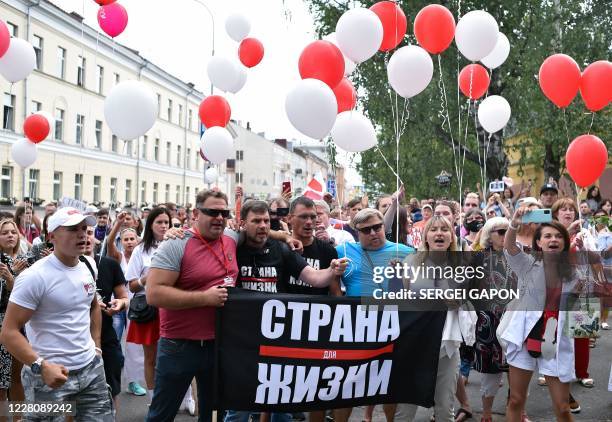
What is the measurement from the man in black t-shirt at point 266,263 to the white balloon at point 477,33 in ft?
17.2

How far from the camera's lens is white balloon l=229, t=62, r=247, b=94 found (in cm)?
1026

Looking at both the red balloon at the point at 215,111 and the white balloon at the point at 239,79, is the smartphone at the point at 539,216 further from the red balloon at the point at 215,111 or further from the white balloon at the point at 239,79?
the white balloon at the point at 239,79

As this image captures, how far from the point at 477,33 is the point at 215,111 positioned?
Result: 165 inches

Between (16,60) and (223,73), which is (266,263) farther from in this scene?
(16,60)

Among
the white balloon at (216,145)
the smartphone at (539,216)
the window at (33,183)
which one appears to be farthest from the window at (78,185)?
the smartphone at (539,216)

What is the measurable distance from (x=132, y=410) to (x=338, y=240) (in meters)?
2.68

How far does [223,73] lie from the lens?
10.1 meters

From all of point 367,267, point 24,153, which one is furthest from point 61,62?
point 367,267

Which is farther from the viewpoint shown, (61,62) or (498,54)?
(61,62)

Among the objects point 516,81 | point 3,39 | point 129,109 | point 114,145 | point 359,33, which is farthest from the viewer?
point 114,145

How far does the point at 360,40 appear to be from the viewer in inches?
295

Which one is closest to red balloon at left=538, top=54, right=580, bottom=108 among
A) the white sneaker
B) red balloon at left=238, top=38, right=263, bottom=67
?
red balloon at left=238, top=38, right=263, bottom=67

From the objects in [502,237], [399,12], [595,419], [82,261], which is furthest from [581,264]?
[399,12]

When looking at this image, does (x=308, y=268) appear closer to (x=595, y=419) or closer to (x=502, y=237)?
(x=502, y=237)
